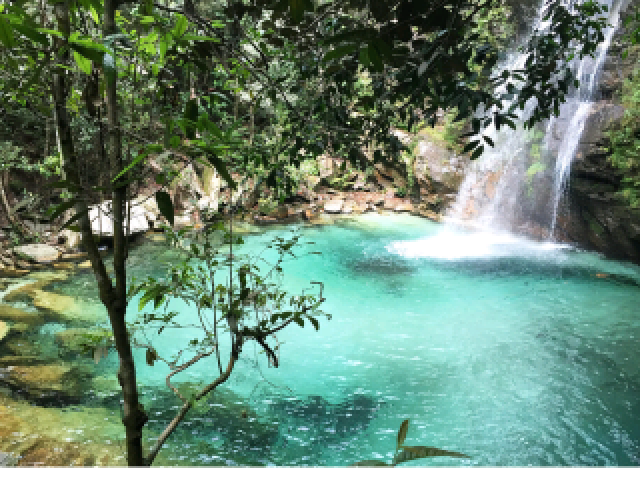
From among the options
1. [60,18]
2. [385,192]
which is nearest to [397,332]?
[60,18]

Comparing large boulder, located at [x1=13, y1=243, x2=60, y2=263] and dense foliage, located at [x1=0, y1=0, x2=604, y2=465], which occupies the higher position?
dense foliage, located at [x1=0, y1=0, x2=604, y2=465]

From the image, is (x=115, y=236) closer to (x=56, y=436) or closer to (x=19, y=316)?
(x=56, y=436)

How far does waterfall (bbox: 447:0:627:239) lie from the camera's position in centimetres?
766

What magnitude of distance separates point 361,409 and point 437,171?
814 cm

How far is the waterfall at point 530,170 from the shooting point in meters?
7.66

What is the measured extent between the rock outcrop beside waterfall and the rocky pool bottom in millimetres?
1796

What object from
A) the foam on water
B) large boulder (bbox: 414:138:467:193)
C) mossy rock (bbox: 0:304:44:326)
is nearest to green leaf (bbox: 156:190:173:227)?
mossy rock (bbox: 0:304:44:326)

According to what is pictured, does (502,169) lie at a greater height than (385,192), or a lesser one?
greater

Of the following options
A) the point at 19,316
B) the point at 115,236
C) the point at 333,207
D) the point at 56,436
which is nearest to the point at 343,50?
the point at 115,236

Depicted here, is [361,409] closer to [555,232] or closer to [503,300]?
[503,300]

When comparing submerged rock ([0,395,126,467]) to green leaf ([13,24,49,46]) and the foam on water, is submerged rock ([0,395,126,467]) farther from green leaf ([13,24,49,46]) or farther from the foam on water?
the foam on water

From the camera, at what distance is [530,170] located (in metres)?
8.45

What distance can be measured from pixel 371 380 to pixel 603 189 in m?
6.20

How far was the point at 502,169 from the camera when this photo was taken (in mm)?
9242
